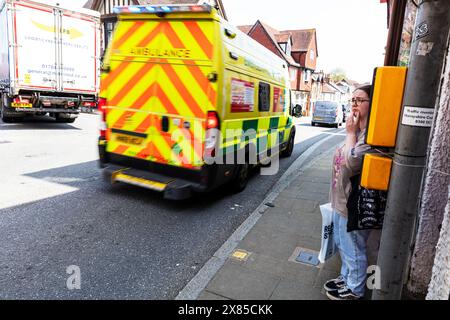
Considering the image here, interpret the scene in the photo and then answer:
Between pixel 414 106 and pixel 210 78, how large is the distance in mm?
2942

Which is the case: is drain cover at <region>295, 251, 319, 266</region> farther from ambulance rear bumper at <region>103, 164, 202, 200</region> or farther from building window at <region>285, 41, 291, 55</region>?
building window at <region>285, 41, 291, 55</region>

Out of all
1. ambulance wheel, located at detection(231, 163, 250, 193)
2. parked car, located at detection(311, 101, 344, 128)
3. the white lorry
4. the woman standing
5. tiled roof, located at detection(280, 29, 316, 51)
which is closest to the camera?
the woman standing

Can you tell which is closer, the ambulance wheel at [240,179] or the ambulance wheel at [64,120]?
the ambulance wheel at [240,179]

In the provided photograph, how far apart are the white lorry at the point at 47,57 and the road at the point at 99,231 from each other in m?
5.15

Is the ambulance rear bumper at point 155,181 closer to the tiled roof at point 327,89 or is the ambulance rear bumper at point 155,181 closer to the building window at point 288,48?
the building window at point 288,48

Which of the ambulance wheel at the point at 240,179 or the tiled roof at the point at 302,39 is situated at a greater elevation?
the tiled roof at the point at 302,39

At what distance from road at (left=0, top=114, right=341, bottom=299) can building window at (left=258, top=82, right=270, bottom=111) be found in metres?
1.47

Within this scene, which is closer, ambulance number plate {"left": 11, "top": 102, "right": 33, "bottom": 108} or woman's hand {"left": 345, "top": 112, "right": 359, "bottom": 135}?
woman's hand {"left": 345, "top": 112, "right": 359, "bottom": 135}

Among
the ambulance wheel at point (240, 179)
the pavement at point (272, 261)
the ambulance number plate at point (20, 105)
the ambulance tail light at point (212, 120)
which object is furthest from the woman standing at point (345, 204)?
the ambulance number plate at point (20, 105)

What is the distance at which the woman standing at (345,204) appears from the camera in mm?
2586

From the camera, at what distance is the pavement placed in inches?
113

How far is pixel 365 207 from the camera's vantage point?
2.47 metres

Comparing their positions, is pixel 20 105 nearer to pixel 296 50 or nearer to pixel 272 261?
pixel 272 261

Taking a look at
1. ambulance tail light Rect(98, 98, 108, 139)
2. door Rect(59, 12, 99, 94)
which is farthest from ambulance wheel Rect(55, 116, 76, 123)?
ambulance tail light Rect(98, 98, 108, 139)
